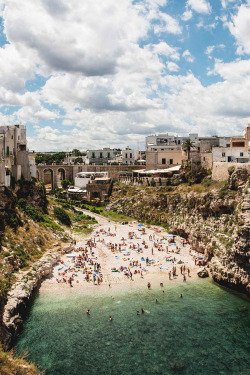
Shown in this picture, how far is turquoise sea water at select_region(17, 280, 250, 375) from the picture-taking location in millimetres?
18906

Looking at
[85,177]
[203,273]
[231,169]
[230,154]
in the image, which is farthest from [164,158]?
[203,273]

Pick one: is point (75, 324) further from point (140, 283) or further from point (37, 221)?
point (37, 221)

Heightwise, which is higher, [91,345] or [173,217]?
[173,217]

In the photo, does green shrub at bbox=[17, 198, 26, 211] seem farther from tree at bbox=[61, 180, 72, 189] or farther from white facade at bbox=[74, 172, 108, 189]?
tree at bbox=[61, 180, 72, 189]

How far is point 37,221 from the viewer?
132 feet

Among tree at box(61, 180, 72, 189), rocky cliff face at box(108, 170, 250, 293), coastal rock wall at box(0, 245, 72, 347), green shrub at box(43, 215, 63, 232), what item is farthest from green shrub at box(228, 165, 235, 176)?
tree at box(61, 180, 72, 189)

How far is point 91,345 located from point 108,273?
11807 millimetres

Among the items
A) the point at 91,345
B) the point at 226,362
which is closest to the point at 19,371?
the point at 91,345

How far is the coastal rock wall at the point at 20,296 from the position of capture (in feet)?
68.3

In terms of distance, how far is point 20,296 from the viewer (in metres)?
24.1

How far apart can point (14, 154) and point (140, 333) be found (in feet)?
106

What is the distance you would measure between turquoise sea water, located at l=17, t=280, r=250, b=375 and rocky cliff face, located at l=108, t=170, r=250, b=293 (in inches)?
106

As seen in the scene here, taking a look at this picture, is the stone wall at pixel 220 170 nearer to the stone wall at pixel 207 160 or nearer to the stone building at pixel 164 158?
the stone wall at pixel 207 160

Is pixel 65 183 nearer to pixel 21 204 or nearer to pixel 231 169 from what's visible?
pixel 21 204
